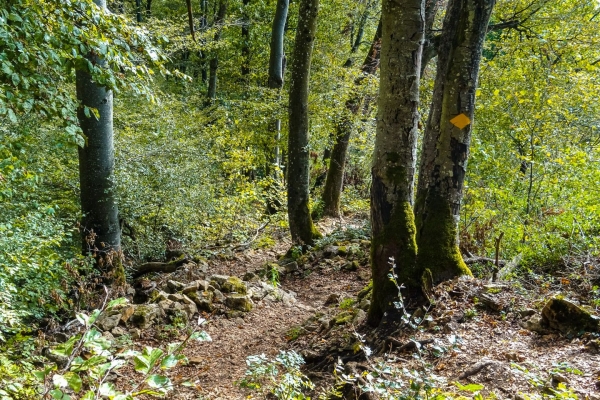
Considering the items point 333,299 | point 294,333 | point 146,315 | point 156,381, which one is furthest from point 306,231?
point 156,381

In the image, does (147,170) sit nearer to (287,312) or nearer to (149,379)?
(287,312)

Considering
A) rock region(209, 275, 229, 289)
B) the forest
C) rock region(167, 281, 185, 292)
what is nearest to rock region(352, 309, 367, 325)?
the forest

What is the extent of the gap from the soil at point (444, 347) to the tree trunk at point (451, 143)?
32 centimetres

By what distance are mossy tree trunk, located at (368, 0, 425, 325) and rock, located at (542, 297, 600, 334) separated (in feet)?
3.77

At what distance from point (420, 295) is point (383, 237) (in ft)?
2.20

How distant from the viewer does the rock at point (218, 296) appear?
591 cm

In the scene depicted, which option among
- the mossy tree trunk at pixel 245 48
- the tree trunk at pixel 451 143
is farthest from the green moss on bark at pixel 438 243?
the mossy tree trunk at pixel 245 48

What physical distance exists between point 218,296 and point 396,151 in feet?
10.9

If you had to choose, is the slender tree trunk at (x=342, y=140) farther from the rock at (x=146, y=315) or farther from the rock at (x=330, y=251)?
the rock at (x=146, y=315)

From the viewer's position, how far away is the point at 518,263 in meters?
5.09

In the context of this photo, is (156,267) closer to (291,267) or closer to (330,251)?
(291,267)

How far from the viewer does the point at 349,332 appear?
4.32m

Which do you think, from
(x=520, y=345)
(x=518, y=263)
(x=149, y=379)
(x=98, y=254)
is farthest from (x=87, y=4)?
(x=518, y=263)

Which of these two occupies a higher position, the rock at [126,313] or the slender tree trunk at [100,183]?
the slender tree trunk at [100,183]
